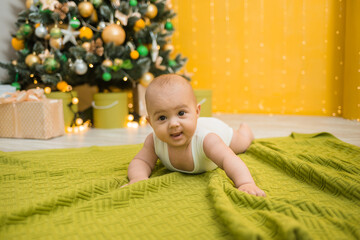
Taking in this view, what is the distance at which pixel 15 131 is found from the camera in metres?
1.87

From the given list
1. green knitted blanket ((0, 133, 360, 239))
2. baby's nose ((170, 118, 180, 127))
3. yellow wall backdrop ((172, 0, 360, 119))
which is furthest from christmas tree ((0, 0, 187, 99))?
baby's nose ((170, 118, 180, 127))

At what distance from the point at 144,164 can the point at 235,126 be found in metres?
1.35

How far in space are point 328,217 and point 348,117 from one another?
2.16 meters

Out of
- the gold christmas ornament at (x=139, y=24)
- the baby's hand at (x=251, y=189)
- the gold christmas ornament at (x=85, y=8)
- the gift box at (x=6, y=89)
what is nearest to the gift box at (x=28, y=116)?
the gift box at (x=6, y=89)

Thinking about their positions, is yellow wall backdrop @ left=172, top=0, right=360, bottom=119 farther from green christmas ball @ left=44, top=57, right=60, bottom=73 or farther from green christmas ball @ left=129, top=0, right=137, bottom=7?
green christmas ball @ left=44, top=57, right=60, bottom=73

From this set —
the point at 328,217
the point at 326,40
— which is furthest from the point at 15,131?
the point at 326,40

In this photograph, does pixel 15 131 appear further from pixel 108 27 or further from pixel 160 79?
pixel 160 79

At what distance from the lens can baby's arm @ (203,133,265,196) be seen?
82 cm

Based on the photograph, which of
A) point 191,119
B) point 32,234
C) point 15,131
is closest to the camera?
point 32,234

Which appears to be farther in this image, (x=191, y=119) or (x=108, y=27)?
(x=108, y=27)

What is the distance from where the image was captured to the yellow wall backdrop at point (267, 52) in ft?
8.77

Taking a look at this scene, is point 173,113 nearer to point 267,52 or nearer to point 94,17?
point 94,17

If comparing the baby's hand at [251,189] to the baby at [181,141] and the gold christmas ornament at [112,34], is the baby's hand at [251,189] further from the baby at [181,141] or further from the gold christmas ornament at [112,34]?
the gold christmas ornament at [112,34]

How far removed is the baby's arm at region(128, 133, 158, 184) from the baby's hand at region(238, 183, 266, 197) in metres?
0.33
